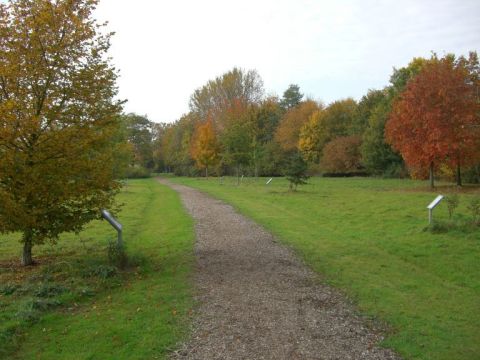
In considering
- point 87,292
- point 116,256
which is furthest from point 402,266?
point 87,292

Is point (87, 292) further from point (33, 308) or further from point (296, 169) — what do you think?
point (296, 169)

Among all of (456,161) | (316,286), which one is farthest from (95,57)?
(456,161)

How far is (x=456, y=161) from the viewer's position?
2572 centimetres

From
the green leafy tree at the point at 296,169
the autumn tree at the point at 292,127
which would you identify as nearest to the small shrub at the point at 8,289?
the green leafy tree at the point at 296,169

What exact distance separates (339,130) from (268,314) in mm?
58570

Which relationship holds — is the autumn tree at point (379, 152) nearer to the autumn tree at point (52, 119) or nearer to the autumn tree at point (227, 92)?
the autumn tree at point (227, 92)

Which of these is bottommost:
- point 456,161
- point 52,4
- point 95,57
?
point 456,161

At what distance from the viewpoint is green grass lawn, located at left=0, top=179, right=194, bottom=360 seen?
5.51 m

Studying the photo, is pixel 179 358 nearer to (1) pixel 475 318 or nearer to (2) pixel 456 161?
(1) pixel 475 318

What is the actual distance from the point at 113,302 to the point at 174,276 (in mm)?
1736

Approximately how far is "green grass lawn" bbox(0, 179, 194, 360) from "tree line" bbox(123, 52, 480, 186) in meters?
8.09

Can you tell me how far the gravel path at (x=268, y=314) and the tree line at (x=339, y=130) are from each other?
398 inches

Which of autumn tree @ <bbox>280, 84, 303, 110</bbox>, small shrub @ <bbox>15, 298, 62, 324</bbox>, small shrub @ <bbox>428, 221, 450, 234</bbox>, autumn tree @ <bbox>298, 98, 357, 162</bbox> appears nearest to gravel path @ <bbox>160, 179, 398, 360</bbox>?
small shrub @ <bbox>15, 298, 62, 324</bbox>

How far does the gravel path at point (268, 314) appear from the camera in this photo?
17.0 feet
